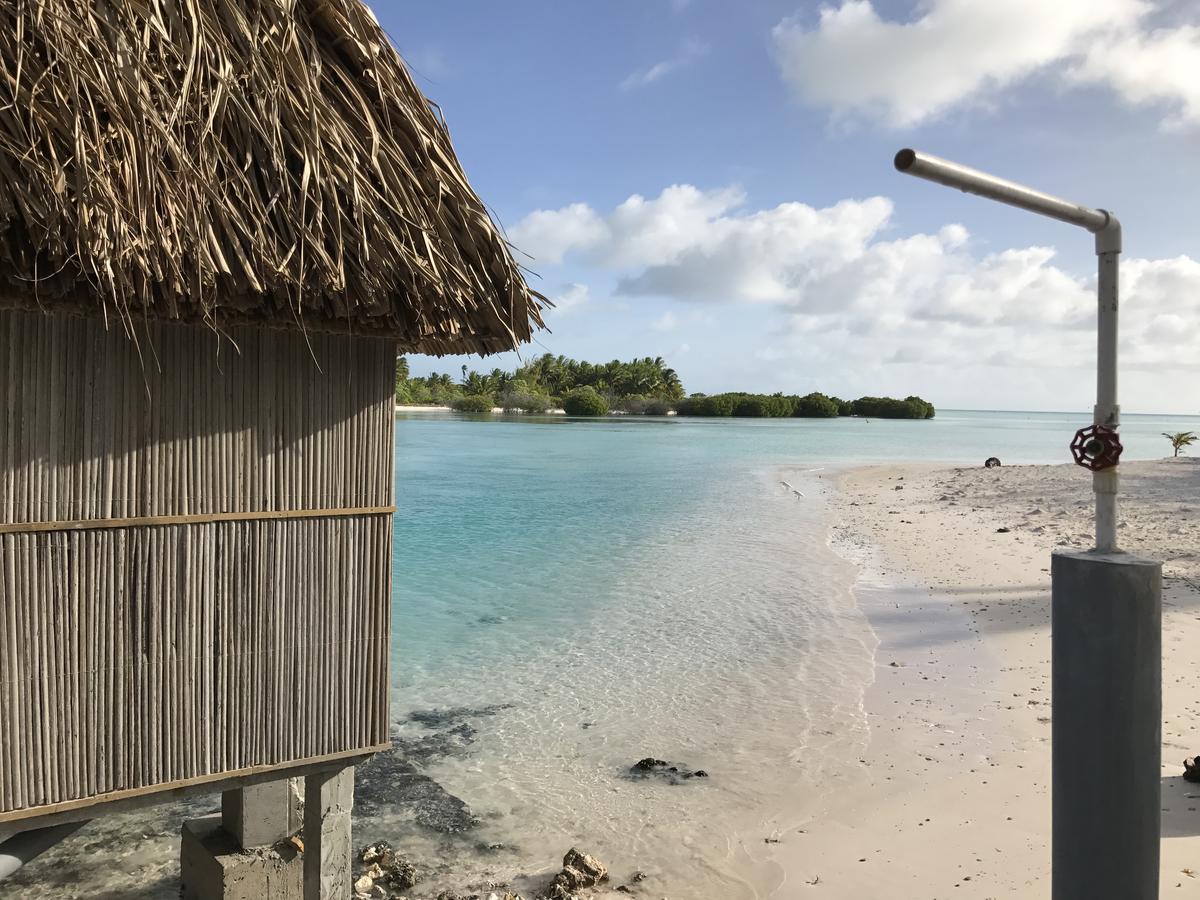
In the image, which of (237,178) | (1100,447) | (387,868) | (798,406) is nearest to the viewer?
(1100,447)

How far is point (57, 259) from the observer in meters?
2.27

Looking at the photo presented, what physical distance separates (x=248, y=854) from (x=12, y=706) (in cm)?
163

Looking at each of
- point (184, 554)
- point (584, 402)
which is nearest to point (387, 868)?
point (184, 554)

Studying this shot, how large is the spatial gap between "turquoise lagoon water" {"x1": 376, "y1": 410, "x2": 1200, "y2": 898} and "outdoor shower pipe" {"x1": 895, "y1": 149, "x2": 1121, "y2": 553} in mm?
2864

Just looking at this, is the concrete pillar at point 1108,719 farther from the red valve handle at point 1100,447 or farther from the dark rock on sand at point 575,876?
the dark rock on sand at point 575,876

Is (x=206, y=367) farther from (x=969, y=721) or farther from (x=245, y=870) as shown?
(x=969, y=721)

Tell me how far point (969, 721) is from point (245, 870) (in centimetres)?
502

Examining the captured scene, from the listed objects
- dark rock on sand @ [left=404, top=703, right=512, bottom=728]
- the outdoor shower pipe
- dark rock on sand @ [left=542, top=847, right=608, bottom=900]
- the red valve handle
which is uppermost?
the outdoor shower pipe

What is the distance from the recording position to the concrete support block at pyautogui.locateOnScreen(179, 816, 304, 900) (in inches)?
146

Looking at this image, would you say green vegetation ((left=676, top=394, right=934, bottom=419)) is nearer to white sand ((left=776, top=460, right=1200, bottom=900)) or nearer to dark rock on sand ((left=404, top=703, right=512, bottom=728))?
white sand ((left=776, top=460, right=1200, bottom=900))

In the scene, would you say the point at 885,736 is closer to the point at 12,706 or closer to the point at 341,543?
the point at 341,543

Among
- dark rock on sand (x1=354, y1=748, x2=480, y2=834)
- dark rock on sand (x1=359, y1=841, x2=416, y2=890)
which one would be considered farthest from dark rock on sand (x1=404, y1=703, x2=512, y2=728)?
dark rock on sand (x1=359, y1=841, x2=416, y2=890)

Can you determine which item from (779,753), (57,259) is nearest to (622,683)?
(779,753)

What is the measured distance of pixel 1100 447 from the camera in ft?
7.85
